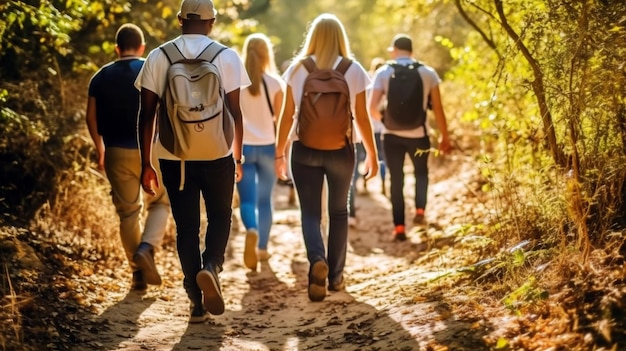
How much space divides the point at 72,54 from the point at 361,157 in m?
4.84

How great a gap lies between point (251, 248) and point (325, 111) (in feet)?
6.69

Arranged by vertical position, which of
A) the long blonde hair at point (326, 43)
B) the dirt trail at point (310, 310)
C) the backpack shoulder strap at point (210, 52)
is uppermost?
the long blonde hair at point (326, 43)

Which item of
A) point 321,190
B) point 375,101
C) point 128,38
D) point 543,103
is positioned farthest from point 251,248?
point 543,103

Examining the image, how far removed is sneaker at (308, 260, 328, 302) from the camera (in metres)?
6.45

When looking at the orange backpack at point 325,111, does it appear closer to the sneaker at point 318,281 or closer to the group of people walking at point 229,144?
the group of people walking at point 229,144

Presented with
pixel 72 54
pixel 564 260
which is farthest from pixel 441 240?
pixel 72 54

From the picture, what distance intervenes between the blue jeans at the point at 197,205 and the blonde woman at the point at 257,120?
7.12 ft

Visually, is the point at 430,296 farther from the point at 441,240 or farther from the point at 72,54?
the point at 72,54

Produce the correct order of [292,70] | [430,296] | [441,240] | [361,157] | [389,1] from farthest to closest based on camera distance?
[361,157] < [389,1] < [441,240] < [292,70] < [430,296]

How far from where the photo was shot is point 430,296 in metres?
5.85

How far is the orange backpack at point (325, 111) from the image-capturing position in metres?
6.32

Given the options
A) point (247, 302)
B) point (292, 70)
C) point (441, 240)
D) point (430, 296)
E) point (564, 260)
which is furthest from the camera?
point (441, 240)

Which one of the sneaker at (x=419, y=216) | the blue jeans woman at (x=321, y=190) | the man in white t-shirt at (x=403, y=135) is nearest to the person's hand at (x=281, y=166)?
the blue jeans woman at (x=321, y=190)

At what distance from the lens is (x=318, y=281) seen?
6516 millimetres
